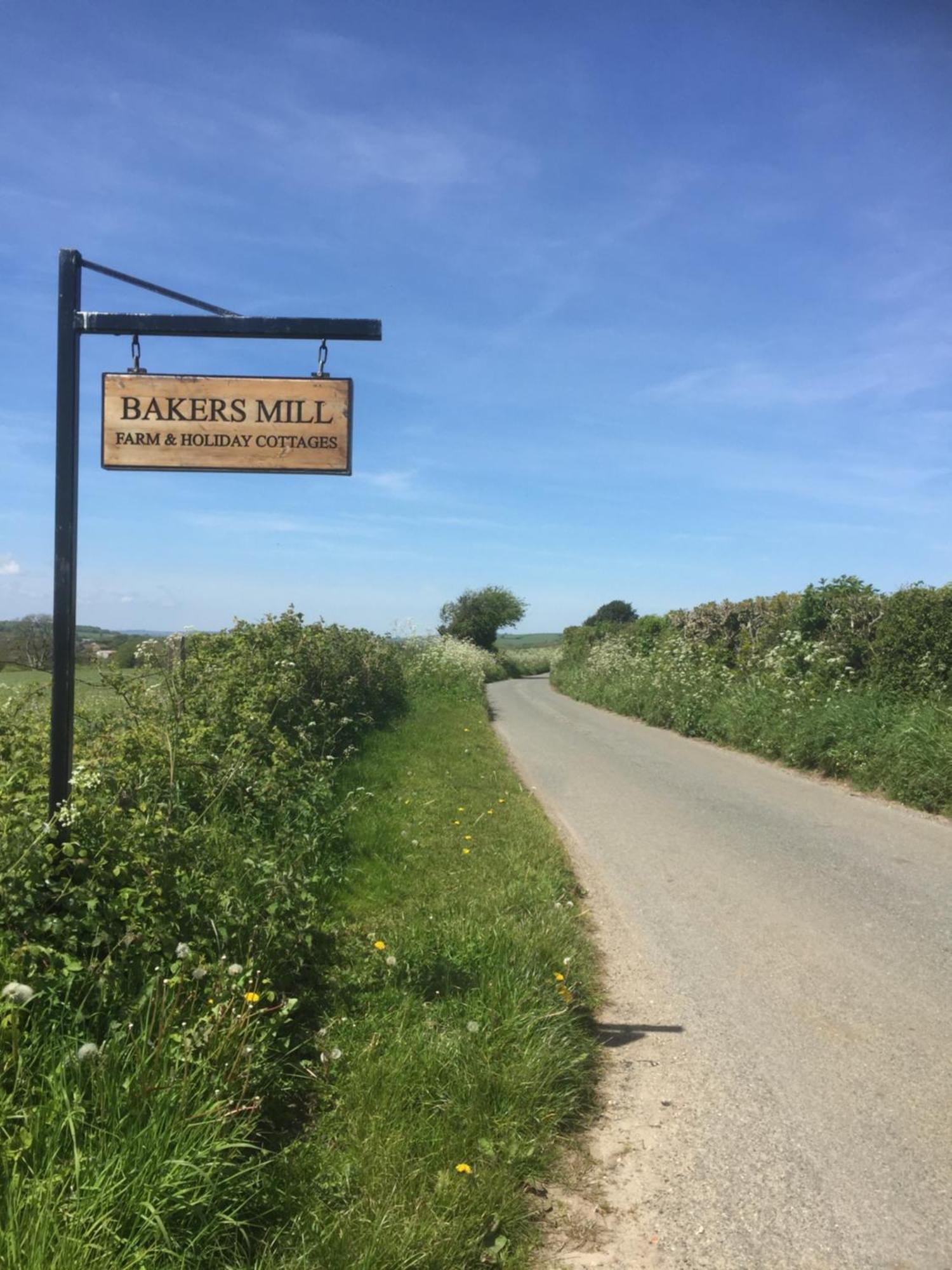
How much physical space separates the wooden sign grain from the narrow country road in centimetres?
298

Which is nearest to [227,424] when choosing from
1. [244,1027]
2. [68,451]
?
[68,451]

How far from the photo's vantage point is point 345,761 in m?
9.45

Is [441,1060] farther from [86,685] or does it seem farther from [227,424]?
[86,685]

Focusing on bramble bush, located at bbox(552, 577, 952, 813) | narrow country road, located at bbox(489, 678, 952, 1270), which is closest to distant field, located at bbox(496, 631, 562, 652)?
bramble bush, located at bbox(552, 577, 952, 813)

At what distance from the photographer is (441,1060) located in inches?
135

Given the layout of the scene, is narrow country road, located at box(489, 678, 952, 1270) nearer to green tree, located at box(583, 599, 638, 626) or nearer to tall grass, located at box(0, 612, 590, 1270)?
tall grass, located at box(0, 612, 590, 1270)

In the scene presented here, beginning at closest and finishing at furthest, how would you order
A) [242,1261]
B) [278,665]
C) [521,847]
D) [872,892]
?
[242,1261], [872,892], [521,847], [278,665]

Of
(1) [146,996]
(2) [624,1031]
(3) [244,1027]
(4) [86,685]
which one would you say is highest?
(4) [86,685]

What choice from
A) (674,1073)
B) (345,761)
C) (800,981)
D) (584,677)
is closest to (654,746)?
(345,761)

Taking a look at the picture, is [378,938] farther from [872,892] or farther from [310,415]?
[872,892]

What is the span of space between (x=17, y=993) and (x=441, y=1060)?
1.57 meters

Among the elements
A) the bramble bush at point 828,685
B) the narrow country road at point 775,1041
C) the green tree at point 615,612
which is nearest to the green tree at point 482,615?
the green tree at point 615,612

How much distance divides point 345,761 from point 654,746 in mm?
7733

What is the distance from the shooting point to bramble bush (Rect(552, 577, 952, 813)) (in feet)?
34.8
